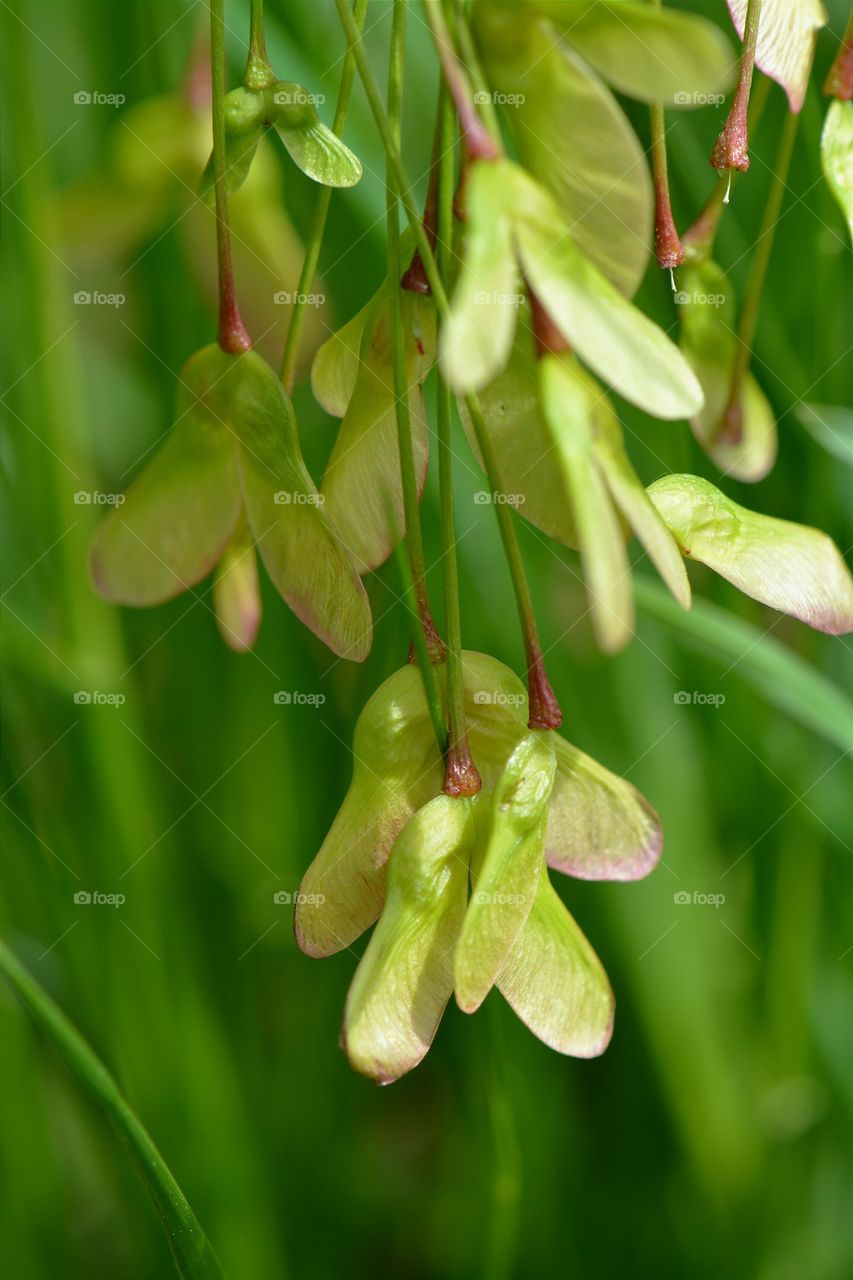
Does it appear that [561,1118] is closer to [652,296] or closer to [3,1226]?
[3,1226]

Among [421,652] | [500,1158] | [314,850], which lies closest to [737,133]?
[421,652]

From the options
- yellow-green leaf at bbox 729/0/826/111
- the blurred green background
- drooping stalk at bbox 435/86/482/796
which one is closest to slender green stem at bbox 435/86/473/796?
drooping stalk at bbox 435/86/482/796

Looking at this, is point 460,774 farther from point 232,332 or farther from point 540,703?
point 232,332

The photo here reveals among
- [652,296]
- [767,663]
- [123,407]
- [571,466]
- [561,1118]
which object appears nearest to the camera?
[571,466]

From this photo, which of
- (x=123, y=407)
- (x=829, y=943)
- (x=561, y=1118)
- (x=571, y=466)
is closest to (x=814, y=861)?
(x=829, y=943)

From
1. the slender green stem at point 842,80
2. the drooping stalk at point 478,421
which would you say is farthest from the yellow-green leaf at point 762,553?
the slender green stem at point 842,80

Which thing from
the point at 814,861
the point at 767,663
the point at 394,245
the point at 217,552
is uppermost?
the point at 394,245
